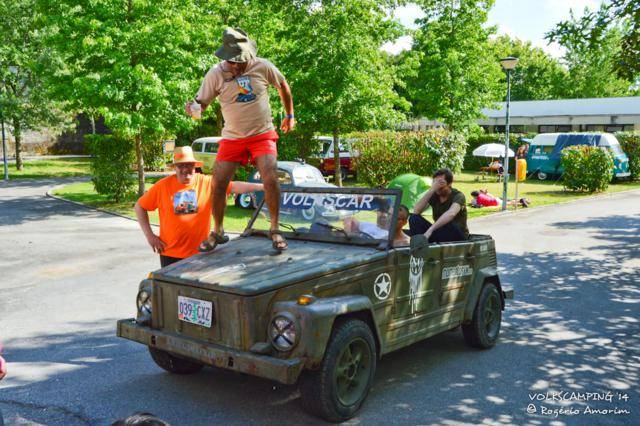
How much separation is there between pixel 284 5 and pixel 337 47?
4194 millimetres

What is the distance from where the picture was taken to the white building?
37719 millimetres

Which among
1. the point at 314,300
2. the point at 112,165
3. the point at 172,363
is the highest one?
the point at 112,165

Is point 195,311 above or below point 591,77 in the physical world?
below

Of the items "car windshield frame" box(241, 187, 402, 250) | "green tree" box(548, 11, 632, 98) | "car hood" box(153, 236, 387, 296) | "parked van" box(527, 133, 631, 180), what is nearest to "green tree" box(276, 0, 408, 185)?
"parked van" box(527, 133, 631, 180)

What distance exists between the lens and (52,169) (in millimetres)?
33500

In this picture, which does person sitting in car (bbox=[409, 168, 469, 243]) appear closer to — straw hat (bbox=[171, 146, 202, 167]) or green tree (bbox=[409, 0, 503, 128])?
straw hat (bbox=[171, 146, 202, 167])

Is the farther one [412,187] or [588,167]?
[588,167]

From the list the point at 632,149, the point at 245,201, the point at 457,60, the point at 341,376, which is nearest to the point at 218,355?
the point at 341,376

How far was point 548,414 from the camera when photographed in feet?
15.2

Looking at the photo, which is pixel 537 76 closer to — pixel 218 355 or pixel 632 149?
pixel 632 149

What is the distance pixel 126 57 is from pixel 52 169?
61.6 ft

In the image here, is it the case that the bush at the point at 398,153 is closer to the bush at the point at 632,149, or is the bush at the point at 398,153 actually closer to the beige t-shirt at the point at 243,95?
the bush at the point at 632,149

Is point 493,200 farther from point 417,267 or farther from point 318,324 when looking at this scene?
point 318,324

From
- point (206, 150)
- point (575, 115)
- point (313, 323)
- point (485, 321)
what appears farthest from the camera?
point (575, 115)
